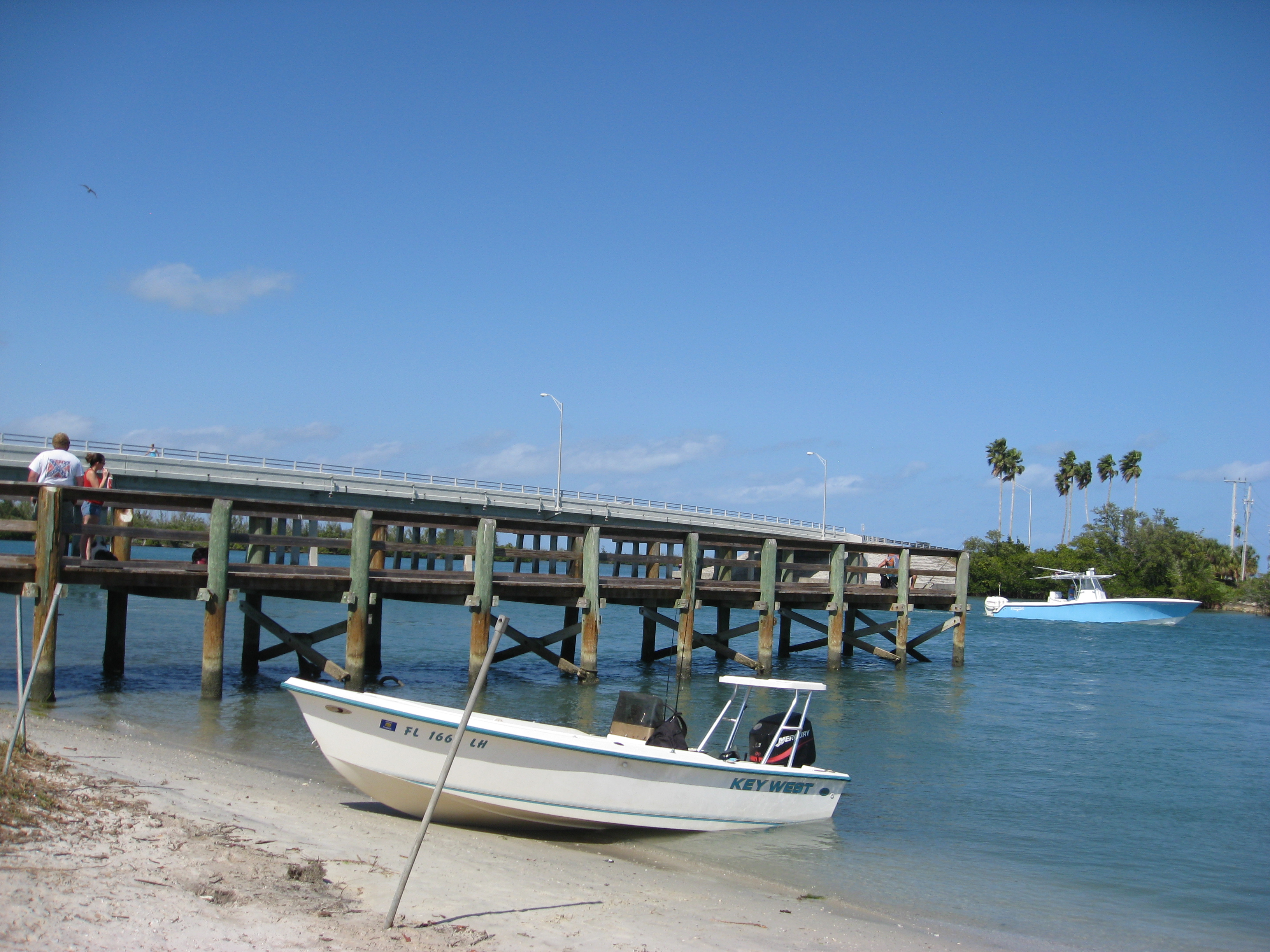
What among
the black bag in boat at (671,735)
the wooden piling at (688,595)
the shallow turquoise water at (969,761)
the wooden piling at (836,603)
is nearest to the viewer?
the shallow turquoise water at (969,761)

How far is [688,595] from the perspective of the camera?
1973 cm

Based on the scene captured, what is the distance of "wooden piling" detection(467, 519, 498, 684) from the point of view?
16.5 meters

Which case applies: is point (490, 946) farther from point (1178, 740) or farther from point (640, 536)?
point (1178, 740)

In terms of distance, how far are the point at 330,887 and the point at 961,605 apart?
21513 millimetres

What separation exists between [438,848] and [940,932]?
163 inches

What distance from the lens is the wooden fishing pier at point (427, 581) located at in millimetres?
13781

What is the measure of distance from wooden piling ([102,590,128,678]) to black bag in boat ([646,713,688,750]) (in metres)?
11.0

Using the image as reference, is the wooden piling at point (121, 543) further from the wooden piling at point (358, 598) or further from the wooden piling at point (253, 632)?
the wooden piling at point (358, 598)

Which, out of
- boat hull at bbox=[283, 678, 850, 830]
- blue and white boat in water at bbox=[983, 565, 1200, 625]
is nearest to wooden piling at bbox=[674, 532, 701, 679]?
boat hull at bbox=[283, 678, 850, 830]

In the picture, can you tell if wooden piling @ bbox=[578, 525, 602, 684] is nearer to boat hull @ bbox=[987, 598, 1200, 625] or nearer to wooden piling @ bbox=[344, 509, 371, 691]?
wooden piling @ bbox=[344, 509, 371, 691]

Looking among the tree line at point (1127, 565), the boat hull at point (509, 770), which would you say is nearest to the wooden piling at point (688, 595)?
the boat hull at point (509, 770)

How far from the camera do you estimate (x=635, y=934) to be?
6785 mm

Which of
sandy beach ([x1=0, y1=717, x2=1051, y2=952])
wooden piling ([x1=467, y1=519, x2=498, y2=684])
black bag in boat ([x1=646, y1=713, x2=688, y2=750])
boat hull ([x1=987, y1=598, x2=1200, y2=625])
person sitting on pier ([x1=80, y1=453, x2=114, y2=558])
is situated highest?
person sitting on pier ([x1=80, y1=453, x2=114, y2=558])

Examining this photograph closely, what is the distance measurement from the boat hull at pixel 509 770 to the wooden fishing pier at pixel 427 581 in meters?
6.03
